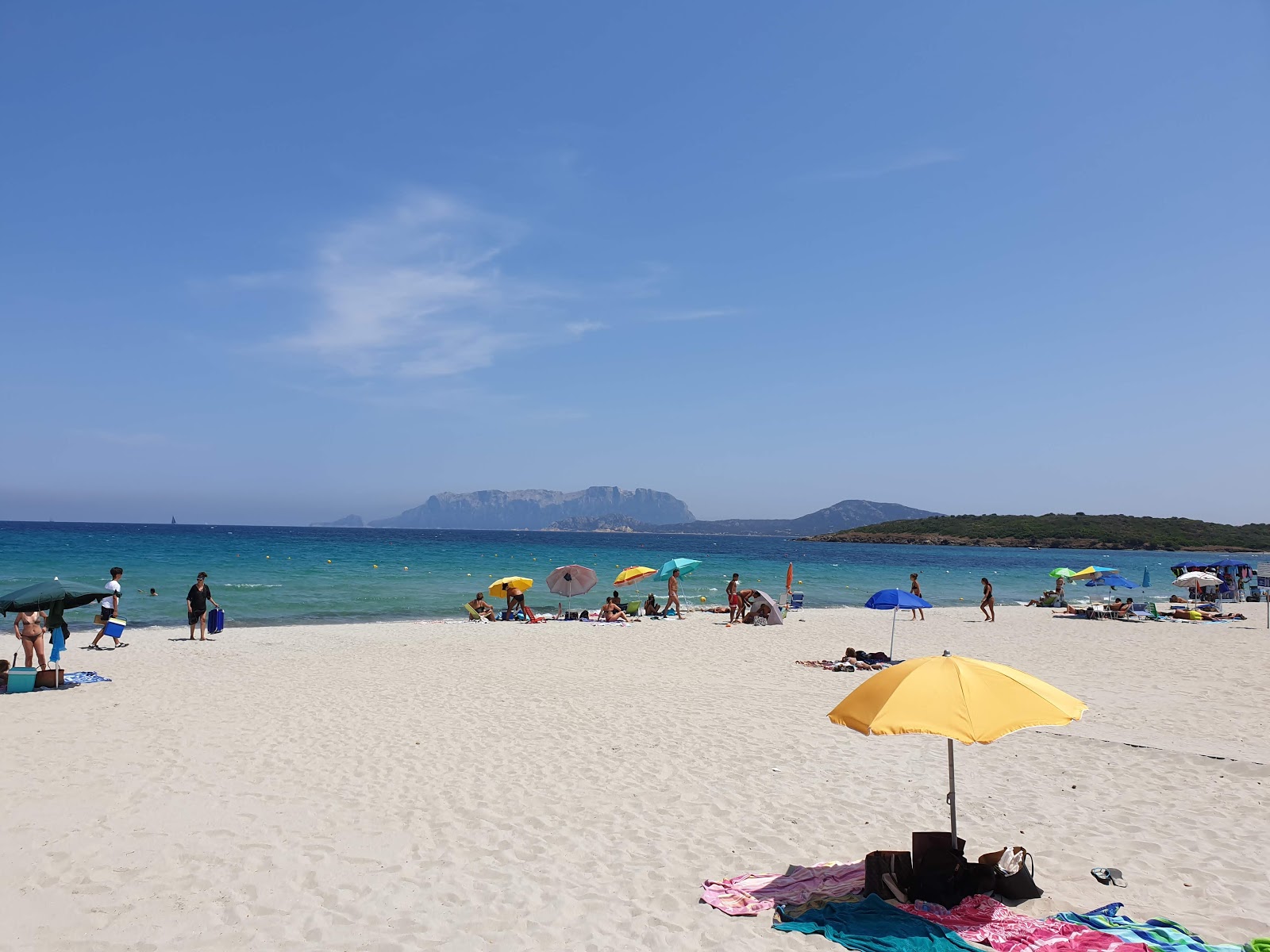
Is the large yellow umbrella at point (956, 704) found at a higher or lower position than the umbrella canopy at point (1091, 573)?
higher

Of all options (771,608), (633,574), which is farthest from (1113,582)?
(633,574)

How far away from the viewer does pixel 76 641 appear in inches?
715

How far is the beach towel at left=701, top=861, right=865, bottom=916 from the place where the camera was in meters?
5.23

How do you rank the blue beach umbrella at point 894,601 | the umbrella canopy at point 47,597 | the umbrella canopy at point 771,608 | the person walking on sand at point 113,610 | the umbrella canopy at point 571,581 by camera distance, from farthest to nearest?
the umbrella canopy at point 571,581 < the umbrella canopy at point 771,608 < the person walking on sand at point 113,610 < the blue beach umbrella at point 894,601 < the umbrella canopy at point 47,597

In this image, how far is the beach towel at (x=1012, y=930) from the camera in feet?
15.2

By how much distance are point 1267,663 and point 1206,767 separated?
10357 mm

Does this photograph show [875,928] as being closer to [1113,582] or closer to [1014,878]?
[1014,878]

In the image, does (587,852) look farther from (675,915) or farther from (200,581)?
(200,581)

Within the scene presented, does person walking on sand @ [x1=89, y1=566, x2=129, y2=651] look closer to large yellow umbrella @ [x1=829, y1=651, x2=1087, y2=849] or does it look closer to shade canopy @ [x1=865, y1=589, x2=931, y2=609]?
shade canopy @ [x1=865, y1=589, x2=931, y2=609]

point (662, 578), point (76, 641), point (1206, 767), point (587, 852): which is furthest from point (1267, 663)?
point (662, 578)

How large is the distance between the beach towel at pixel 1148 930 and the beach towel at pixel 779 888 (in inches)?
54.6

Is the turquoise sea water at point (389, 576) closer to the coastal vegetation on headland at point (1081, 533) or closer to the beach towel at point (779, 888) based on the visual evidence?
the beach towel at point (779, 888)

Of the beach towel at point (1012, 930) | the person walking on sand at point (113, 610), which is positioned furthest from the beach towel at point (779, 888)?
the person walking on sand at point (113, 610)

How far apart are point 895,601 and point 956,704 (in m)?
9.43
